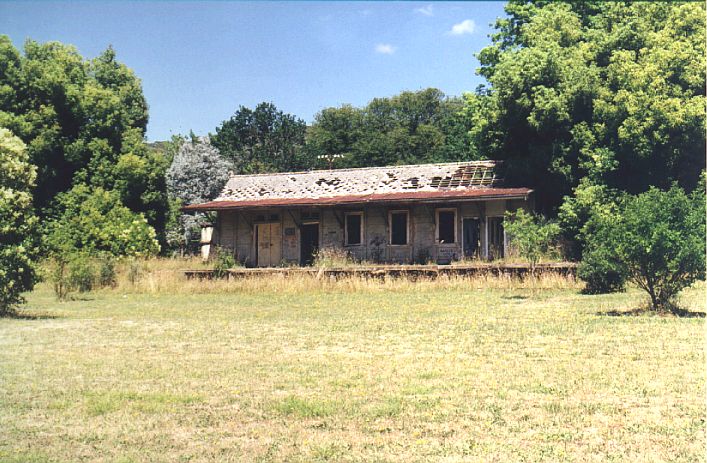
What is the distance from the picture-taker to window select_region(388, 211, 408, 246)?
102ft

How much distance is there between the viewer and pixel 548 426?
283 inches

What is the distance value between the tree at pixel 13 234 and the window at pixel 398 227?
16.9 m

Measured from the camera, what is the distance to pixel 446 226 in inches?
1200

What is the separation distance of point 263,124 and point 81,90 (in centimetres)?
1909

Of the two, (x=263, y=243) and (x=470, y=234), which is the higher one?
(x=470, y=234)

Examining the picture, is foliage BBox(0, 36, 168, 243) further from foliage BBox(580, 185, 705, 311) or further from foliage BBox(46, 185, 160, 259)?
foliage BBox(580, 185, 705, 311)

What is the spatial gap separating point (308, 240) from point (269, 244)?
5.65 ft

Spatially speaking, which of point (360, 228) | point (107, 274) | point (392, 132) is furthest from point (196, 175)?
point (392, 132)

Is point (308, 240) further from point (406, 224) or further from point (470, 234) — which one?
point (470, 234)

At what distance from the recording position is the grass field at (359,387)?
675 cm

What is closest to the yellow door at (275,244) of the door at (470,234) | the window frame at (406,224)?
the window frame at (406,224)

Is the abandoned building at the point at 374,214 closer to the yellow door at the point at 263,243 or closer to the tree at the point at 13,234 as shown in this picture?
the yellow door at the point at 263,243

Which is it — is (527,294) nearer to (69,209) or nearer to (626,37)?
(626,37)

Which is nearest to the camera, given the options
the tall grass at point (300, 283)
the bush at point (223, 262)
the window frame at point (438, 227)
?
the tall grass at point (300, 283)
